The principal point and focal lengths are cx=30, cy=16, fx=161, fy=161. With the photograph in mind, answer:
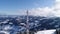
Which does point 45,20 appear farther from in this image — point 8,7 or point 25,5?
point 8,7

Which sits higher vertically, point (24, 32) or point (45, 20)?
point (45, 20)

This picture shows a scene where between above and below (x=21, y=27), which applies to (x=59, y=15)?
above

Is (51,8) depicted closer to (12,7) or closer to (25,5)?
(25,5)

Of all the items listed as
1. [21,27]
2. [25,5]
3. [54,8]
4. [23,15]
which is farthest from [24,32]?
[54,8]

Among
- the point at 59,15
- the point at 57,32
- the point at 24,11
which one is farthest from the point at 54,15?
the point at 24,11

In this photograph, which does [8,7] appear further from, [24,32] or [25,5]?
[24,32]

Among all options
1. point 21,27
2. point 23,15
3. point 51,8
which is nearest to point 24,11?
point 23,15

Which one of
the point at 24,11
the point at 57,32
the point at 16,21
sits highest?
the point at 24,11
